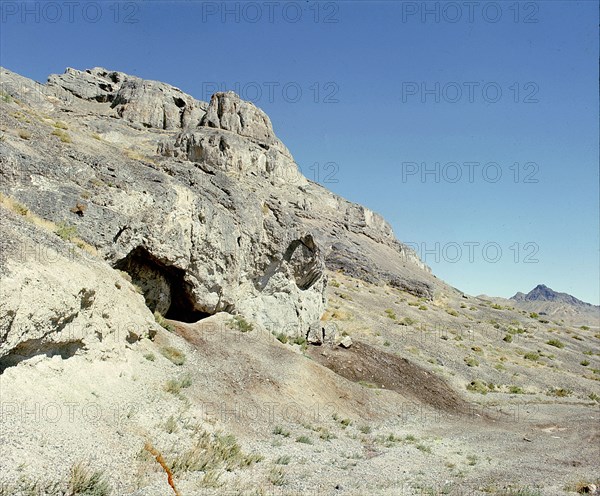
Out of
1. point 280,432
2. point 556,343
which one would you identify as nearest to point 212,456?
point 280,432

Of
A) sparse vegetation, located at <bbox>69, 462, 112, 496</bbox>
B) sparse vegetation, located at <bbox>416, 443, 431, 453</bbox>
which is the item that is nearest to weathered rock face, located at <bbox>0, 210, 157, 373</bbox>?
sparse vegetation, located at <bbox>69, 462, 112, 496</bbox>

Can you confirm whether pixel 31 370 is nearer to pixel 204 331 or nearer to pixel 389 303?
pixel 204 331

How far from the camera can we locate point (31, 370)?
9.86 metres

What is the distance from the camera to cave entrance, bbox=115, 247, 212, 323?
18109 millimetres

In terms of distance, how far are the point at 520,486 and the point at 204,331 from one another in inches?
504

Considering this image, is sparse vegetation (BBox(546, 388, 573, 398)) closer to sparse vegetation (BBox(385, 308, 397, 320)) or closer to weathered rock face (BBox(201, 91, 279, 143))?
sparse vegetation (BBox(385, 308, 397, 320))

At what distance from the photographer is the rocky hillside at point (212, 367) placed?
955cm

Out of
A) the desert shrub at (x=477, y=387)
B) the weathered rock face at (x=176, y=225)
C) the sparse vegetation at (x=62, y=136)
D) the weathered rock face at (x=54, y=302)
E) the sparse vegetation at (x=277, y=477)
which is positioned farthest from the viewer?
the desert shrub at (x=477, y=387)

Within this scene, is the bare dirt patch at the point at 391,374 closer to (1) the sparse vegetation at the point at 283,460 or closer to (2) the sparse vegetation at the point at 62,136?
(1) the sparse vegetation at the point at 283,460

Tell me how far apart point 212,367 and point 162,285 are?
16.3ft

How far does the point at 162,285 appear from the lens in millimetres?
19188

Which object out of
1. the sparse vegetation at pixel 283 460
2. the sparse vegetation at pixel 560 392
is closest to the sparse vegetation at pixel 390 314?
the sparse vegetation at pixel 560 392

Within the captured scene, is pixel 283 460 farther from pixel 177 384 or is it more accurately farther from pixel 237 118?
pixel 237 118

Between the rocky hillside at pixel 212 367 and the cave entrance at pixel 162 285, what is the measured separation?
0.22ft
